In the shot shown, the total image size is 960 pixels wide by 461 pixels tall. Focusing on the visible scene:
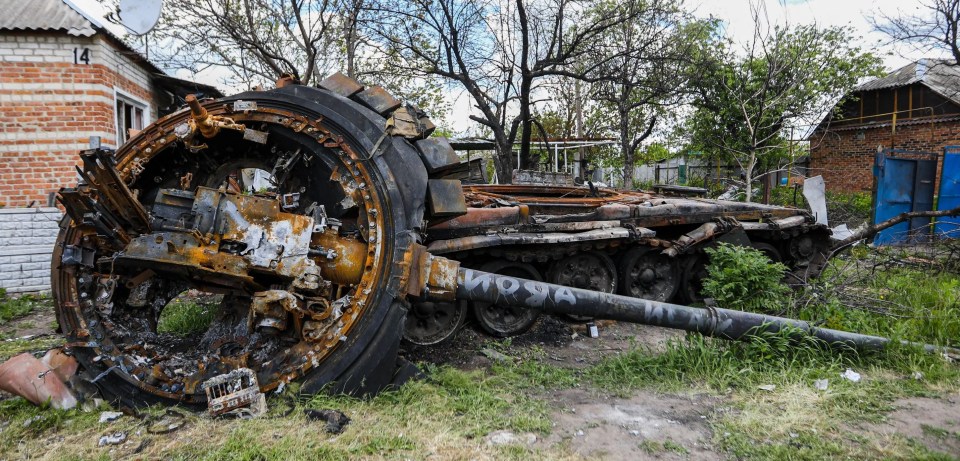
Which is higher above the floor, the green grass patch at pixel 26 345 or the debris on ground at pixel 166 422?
the debris on ground at pixel 166 422

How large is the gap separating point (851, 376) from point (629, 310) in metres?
1.75

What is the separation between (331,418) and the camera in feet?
11.5

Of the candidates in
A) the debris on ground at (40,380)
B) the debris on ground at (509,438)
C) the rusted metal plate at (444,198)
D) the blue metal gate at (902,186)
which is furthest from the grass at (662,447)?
the blue metal gate at (902,186)

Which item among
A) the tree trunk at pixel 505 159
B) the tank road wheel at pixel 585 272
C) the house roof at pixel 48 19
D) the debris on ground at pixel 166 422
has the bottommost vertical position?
the debris on ground at pixel 166 422

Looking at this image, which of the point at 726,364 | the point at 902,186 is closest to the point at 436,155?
the point at 726,364

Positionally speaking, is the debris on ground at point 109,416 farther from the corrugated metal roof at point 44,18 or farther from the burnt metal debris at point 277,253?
the corrugated metal roof at point 44,18

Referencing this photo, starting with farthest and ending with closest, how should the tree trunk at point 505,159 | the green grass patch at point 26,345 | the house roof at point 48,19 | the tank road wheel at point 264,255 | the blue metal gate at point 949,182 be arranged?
the tree trunk at point 505,159
the blue metal gate at point 949,182
the house roof at point 48,19
the green grass patch at point 26,345
the tank road wheel at point 264,255

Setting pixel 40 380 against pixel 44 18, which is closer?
pixel 40 380

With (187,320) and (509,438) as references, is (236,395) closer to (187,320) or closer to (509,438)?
(509,438)

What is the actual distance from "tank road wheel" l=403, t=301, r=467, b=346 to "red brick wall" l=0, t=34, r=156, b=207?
647 centimetres

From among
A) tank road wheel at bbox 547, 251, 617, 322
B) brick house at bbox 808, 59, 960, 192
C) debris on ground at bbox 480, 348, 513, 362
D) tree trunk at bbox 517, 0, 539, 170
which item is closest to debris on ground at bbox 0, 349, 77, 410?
debris on ground at bbox 480, 348, 513, 362

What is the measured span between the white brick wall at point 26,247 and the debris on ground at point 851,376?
9.13 m

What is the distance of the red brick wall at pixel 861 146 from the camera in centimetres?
1797

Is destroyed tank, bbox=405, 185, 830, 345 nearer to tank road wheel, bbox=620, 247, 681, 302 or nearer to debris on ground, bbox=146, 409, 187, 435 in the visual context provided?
tank road wheel, bbox=620, 247, 681, 302
